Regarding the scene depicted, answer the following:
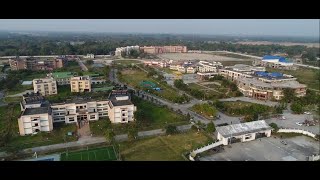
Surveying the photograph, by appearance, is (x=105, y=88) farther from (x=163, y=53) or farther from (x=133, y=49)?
(x=163, y=53)

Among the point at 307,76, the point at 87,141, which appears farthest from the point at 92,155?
the point at 307,76

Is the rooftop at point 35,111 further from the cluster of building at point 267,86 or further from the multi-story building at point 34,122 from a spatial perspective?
the cluster of building at point 267,86

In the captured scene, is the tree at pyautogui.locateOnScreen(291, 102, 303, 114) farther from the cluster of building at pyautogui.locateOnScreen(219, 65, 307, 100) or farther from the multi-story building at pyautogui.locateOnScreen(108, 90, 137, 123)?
the multi-story building at pyautogui.locateOnScreen(108, 90, 137, 123)

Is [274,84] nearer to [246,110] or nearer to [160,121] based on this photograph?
[246,110]

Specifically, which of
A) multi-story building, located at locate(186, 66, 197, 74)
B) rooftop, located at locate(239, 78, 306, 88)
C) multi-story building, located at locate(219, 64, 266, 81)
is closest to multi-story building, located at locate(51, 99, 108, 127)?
rooftop, located at locate(239, 78, 306, 88)
